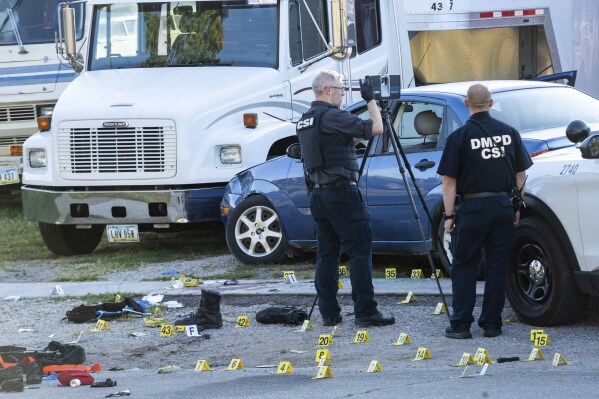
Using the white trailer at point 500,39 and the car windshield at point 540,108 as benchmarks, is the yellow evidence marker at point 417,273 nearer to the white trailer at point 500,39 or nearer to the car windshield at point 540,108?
the car windshield at point 540,108

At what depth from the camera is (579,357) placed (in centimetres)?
842

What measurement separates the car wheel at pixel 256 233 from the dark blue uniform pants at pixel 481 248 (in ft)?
13.6

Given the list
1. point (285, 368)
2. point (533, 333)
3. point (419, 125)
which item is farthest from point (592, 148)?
point (419, 125)

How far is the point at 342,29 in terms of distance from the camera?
46.5 ft

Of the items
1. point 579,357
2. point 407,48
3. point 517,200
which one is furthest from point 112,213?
point 579,357

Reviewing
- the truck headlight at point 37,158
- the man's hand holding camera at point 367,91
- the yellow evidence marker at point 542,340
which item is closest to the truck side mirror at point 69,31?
the truck headlight at point 37,158

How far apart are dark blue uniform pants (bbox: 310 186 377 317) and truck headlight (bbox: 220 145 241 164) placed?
4.28 m

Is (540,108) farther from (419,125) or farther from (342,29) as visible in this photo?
(342,29)

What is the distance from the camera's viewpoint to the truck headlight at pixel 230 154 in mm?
14438

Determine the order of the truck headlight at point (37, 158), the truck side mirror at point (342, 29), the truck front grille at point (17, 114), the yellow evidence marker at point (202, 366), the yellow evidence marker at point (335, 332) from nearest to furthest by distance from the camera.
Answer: the yellow evidence marker at point (202, 366) → the yellow evidence marker at point (335, 332) → the truck side mirror at point (342, 29) → the truck headlight at point (37, 158) → the truck front grille at point (17, 114)

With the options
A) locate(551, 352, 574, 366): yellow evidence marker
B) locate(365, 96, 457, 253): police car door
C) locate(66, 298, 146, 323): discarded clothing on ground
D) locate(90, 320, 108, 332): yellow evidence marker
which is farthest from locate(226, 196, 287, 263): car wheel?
locate(551, 352, 574, 366): yellow evidence marker

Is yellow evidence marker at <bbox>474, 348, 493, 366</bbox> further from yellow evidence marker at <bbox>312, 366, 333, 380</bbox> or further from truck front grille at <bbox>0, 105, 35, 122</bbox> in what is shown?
truck front grille at <bbox>0, 105, 35, 122</bbox>

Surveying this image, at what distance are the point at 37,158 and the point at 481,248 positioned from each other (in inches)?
279

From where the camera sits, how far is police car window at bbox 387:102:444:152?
11.8 metres
